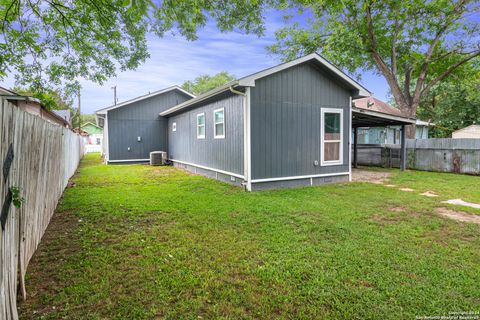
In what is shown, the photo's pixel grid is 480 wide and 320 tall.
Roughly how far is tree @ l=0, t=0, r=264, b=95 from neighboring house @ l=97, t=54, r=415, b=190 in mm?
1846

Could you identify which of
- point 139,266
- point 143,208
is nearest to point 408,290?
point 139,266

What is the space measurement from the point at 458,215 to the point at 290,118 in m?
4.04

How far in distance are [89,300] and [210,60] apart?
400 inches

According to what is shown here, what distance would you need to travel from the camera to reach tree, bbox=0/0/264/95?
432 centimetres

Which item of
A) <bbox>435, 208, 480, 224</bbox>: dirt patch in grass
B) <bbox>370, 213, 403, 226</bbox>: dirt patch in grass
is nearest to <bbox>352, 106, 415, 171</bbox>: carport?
<bbox>435, 208, 480, 224</bbox>: dirt patch in grass

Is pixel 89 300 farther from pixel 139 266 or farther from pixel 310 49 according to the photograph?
pixel 310 49

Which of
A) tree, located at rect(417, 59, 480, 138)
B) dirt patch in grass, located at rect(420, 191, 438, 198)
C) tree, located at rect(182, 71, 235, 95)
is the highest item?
tree, located at rect(182, 71, 235, 95)

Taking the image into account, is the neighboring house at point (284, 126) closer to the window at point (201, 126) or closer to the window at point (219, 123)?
the window at point (219, 123)

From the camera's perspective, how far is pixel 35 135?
2.91 m

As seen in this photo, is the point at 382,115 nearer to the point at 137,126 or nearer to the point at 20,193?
the point at 20,193

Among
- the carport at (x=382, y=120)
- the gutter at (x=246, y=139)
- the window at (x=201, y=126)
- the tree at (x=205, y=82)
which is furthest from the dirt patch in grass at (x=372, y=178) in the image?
the tree at (x=205, y=82)

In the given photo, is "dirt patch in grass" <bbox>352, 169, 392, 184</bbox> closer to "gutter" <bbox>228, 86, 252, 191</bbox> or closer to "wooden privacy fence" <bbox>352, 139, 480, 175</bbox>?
"wooden privacy fence" <bbox>352, 139, 480, 175</bbox>

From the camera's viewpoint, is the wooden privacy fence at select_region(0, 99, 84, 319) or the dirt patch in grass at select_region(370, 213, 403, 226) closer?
the wooden privacy fence at select_region(0, 99, 84, 319)

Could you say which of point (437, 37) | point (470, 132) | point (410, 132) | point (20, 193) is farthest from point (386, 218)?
point (470, 132)
